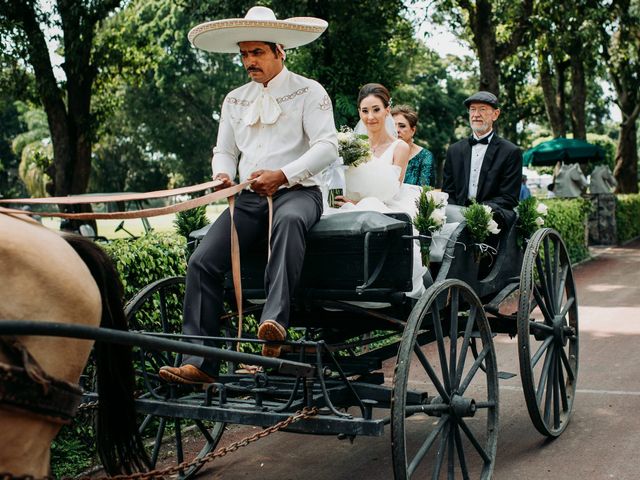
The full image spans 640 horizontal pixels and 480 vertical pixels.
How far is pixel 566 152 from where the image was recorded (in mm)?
20125

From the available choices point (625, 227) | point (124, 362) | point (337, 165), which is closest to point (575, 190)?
point (625, 227)

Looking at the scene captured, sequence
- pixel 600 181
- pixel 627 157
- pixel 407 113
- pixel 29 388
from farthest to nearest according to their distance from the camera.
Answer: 1. pixel 627 157
2. pixel 600 181
3. pixel 407 113
4. pixel 29 388

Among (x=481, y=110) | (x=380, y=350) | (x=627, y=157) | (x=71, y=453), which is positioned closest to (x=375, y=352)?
(x=380, y=350)

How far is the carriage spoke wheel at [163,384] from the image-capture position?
4355 millimetres

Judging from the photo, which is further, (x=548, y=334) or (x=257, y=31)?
(x=548, y=334)

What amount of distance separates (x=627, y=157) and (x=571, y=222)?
10.2m

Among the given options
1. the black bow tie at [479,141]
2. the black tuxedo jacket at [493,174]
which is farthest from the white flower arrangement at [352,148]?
the black bow tie at [479,141]

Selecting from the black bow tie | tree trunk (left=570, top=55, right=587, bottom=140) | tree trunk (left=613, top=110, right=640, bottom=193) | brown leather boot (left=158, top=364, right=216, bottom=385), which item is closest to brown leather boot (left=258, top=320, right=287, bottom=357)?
brown leather boot (left=158, top=364, right=216, bottom=385)

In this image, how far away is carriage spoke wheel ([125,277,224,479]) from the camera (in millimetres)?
4355

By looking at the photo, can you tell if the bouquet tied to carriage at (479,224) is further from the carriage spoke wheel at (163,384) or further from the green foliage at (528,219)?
the carriage spoke wheel at (163,384)

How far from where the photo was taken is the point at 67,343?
8.00 ft

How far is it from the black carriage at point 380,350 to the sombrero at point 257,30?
1024mm

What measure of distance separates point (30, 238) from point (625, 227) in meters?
20.6

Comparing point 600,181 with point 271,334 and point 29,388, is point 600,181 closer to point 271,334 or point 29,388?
point 271,334
